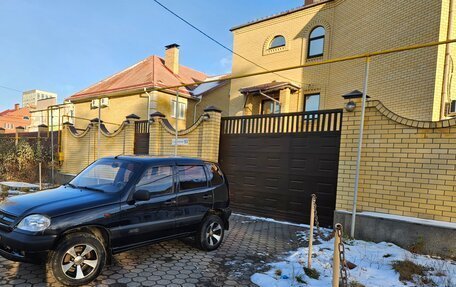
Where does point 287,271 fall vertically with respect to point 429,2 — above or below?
below

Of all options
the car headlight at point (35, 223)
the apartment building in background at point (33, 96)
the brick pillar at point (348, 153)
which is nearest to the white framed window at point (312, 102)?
the brick pillar at point (348, 153)

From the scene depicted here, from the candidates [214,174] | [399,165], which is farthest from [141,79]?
[399,165]

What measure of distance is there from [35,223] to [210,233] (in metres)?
2.57

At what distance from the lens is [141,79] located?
17.0 meters

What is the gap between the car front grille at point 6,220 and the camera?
323cm

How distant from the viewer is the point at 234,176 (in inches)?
314

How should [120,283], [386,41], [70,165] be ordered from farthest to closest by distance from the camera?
[70,165], [386,41], [120,283]

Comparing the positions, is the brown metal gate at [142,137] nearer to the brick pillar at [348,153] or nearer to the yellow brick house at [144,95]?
the yellow brick house at [144,95]

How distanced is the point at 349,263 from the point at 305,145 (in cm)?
316

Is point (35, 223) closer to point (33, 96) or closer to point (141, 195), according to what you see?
point (141, 195)

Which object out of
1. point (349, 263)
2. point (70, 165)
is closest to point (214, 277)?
point (349, 263)

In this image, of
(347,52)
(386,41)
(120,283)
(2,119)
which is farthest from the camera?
(2,119)

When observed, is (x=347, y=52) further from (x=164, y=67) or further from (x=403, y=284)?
(x=164, y=67)

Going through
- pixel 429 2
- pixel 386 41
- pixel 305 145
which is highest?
pixel 429 2
